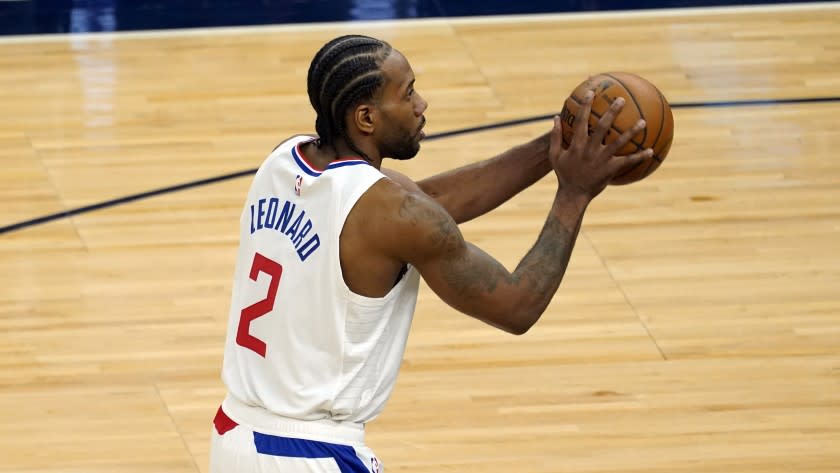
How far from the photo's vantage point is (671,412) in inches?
197

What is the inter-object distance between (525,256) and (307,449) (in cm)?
57

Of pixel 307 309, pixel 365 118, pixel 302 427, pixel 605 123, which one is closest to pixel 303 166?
pixel 365 118

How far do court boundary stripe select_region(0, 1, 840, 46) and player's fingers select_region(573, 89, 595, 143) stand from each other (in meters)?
5.23

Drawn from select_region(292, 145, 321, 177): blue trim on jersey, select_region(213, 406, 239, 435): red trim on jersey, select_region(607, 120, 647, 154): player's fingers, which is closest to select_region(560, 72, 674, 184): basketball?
select_region(607, 120, 647, 154): player's fingers

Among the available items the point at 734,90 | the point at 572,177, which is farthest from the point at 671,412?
the point at 734,90

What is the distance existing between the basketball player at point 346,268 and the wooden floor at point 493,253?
158cm

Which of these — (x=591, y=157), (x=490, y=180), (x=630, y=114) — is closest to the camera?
(x=591, y=157)

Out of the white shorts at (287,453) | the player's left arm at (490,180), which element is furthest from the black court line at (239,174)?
the white shorts at (287,453)

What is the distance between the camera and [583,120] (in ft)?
10.7

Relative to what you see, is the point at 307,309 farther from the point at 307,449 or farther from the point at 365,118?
the point at 365,118

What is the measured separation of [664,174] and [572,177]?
3725 mm

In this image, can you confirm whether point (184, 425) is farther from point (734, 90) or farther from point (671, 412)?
point (734, 90)

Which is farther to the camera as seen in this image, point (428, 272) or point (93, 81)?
point (93, 81)

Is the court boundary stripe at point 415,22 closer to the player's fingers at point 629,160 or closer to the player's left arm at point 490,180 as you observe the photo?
the player's left arm at point 490,180
